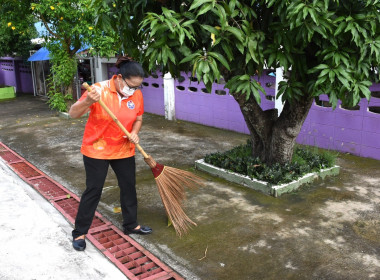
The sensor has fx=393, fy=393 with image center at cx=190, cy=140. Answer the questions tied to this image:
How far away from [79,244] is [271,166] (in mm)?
2877

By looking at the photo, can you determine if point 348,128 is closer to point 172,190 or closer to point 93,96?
point 172,190

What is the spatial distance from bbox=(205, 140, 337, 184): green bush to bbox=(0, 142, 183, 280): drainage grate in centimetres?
201

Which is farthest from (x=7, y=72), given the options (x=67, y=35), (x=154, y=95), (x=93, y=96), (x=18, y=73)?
(x=93, y=96)

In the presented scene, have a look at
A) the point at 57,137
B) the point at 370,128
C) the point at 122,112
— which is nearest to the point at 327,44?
the point at 122,112

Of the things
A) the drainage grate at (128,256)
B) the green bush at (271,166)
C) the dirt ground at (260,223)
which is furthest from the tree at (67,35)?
the drainage grate at (128,256)

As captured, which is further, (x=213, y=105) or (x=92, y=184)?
(x=213, y=105)

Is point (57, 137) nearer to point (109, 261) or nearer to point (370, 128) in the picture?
point (109, 261)

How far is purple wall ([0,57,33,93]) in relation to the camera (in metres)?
16.8

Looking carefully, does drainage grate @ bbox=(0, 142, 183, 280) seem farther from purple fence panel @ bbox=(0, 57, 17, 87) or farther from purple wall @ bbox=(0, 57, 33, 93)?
purple fence panel @ bbox=(0, 57, 17, 87)

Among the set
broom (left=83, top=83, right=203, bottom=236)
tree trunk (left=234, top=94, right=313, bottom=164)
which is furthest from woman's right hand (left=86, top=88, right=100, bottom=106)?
tree trunk (left=234, top=94, right=313, bottom=164)

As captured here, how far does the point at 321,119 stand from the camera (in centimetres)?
695

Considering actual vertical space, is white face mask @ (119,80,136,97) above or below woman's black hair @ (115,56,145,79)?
below

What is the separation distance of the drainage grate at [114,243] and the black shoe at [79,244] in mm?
151

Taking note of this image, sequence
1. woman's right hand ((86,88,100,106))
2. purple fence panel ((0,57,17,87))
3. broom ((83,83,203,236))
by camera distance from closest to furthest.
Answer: woman's right hand ((86,88,100,106)) < broom ((83,83,203,236)) < purple fence panel ((0,57,17,87))
